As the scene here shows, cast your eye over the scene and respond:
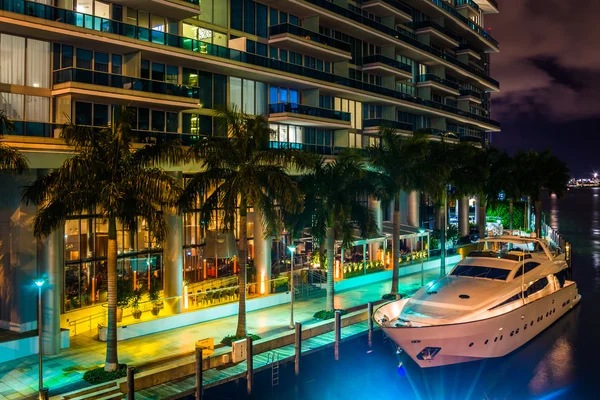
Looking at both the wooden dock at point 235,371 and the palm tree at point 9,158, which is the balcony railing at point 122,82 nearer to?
the palm tree at point 9,158

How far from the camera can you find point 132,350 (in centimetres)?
2216

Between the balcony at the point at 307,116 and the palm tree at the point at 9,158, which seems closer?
the palm tree at the point at 9,158

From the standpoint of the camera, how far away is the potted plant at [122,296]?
81.1 ft

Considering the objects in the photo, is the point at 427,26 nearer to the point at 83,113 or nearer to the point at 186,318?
the point at 83,113

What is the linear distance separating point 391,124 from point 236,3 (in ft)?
65.6

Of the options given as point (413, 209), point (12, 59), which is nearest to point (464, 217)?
point (413, 209)

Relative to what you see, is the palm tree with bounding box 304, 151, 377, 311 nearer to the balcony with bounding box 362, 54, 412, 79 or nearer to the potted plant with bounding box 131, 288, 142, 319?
the potted plant with bounding box 131, 288, 142, 319

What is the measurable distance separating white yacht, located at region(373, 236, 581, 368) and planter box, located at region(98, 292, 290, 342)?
795 cm

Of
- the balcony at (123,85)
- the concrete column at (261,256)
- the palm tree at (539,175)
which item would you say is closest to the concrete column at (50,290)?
the balcony at (123,85)

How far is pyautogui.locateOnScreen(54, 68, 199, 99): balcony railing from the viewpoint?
2580cm

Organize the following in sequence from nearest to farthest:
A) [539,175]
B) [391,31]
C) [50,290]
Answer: [50,290] < [391,31] < [539,175]

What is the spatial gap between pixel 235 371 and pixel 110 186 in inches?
318

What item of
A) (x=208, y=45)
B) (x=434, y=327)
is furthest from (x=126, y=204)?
(x=208, y=45)

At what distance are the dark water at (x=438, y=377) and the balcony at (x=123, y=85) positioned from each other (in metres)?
15.7
